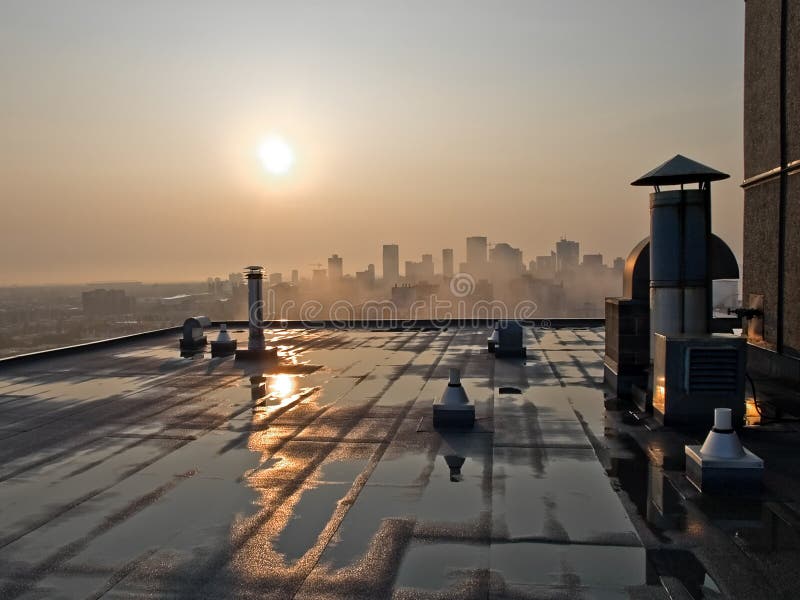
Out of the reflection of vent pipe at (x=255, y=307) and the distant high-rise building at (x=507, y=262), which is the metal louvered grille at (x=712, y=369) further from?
→ the distant high-rise building at (x=507, y=262)

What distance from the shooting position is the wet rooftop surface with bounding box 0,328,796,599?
5.23m

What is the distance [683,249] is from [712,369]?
2.23 m

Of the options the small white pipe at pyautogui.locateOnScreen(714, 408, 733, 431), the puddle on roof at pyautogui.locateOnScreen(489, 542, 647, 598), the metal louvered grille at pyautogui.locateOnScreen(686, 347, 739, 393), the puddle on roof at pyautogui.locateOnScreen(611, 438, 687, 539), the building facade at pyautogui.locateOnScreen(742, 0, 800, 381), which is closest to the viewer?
the puddle on roof at pyautogui.locateOnScreen(489, 542, 647, 598)

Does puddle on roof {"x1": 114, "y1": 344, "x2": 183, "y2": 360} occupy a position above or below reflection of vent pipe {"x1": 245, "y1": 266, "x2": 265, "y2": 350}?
below

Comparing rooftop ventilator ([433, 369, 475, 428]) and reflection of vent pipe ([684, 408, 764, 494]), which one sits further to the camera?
rooftop ventilator ([433, 369, 475, 428])

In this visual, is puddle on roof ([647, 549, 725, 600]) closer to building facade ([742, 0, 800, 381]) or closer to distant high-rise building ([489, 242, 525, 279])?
building facade ([742, 0, 800, 381])

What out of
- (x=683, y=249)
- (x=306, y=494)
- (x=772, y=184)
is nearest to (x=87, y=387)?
(x=306, y=494)

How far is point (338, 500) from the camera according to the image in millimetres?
7047

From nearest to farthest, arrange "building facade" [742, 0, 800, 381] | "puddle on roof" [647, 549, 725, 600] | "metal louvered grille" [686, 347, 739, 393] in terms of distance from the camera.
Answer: "puddle on roof" [647, 549, 725, 600]
"metal louvered grille" [686, 347, 739, 393]
"building facade" [742, 0, 800, 381]

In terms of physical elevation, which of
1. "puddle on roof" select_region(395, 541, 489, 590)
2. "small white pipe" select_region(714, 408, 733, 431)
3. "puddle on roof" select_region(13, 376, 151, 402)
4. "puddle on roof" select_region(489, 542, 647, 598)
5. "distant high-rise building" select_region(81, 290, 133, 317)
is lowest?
"distant high-rise building" select_region(81, 290, 133, 317)

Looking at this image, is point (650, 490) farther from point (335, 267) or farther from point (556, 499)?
point (335, 267)


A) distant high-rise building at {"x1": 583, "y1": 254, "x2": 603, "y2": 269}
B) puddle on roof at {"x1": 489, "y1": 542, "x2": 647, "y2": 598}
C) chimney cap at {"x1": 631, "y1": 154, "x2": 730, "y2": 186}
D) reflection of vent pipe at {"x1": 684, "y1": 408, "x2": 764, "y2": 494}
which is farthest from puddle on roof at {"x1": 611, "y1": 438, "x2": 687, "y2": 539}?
distant high-rise building at {"x1": 583, "y1": 254, "x2": 603, "y2": 269}

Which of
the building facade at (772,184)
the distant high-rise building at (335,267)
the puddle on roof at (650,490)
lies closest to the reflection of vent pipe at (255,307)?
the puddle on roof at (650,490)

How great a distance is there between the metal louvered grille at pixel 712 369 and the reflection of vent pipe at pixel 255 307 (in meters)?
13.1
